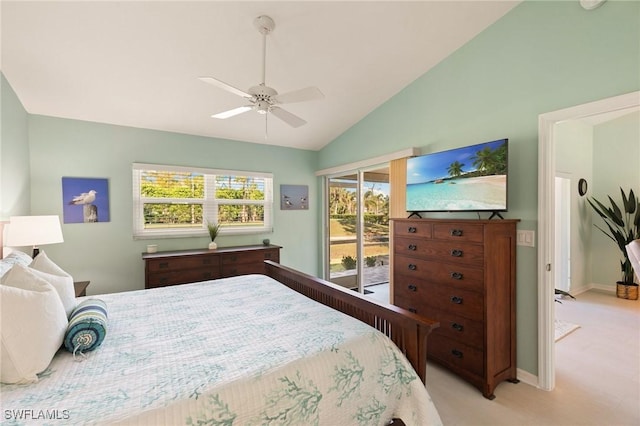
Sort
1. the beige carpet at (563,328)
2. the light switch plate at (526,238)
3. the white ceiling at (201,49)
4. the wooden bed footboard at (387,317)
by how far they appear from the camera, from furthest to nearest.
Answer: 1. the beige carpet at (563,328)
2. the light switch plate at (526,238)
3. the white ceiling at (201,49)
4. the wooden bed footboard at (387,317)

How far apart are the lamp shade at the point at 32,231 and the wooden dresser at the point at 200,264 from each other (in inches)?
36.0

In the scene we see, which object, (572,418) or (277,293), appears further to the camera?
(277,293)

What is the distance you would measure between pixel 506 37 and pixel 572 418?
2.93 meters

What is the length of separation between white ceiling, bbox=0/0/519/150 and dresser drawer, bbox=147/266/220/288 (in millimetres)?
1933

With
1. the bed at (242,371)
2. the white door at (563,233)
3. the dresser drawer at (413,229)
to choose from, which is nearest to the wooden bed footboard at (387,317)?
the bed at (242,371)

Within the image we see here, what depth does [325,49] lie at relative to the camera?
2576 millimetres

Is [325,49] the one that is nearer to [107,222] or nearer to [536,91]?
[536,91]

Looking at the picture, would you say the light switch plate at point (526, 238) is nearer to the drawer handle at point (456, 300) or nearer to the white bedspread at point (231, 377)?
the drawer handle at point (456, 300)

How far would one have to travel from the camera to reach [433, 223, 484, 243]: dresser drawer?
7.13ft

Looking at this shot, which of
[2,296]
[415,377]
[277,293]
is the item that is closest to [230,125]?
[277,293]

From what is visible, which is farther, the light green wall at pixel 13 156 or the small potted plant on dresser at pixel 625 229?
the small potted plant on dresser at pixel 625 229

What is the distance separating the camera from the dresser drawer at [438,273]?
2.21 m

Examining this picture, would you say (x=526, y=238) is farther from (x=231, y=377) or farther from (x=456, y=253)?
(x=231, y=377)

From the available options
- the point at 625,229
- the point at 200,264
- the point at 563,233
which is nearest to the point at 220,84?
the point at 200,264
